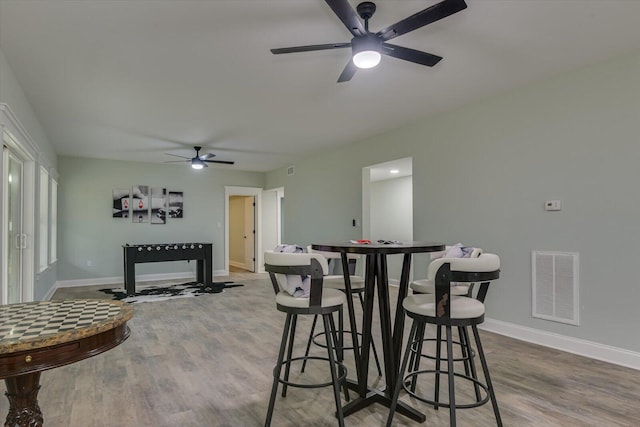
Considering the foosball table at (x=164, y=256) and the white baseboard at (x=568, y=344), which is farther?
the foosball table at (x=164, y=256)

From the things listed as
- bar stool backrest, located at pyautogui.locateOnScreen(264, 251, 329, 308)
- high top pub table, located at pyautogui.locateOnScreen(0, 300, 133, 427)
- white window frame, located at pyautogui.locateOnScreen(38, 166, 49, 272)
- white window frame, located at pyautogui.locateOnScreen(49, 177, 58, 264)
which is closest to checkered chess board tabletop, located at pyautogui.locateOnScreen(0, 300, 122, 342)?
high top pub table, located at pyautogui.locateOnScreen(0, 300, 133, 427)

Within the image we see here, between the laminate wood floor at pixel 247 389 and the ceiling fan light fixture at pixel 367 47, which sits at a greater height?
the ceiling fan light fixture at pixel 367 47

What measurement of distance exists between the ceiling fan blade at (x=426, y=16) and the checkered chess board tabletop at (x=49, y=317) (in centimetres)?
198

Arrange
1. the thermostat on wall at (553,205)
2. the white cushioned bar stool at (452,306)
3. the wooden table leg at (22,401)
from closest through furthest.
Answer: the wooden table leg at (22,401), the white cushioned bar stool at (452,306), the thermostat on wall at (553,205)

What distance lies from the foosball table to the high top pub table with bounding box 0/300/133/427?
486cm

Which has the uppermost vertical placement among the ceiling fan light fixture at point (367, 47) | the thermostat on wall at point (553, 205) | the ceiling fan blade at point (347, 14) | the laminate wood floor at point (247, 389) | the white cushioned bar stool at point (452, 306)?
the ceiling fan blade at point (347, 14)

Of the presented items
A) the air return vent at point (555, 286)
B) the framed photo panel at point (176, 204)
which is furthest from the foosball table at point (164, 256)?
the air return vent at point (555, 286)

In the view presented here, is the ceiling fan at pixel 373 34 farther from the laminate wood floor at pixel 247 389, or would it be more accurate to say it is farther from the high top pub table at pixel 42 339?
the laminate wood floor at pixel 247 389

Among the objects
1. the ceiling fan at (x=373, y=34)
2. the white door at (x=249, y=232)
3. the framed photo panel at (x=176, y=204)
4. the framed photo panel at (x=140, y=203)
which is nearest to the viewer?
the ceiling fan at (x=373, y=34)

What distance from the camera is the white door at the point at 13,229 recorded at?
11.5 feet

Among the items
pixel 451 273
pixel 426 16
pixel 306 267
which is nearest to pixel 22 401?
pixel 306 267

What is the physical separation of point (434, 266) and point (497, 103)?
2805 mm

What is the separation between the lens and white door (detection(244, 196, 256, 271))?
9.04 metres

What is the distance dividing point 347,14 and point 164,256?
18.1 feet
